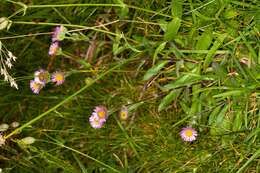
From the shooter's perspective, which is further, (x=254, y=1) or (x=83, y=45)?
(x=83, y=45)

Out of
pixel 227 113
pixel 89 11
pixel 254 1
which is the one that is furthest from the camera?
pixel 89 11

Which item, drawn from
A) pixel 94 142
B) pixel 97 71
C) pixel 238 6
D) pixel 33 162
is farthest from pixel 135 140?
pixel 238 6

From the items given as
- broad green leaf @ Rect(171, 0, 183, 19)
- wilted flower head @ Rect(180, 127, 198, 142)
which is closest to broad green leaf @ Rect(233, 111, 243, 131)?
wilted flower head @ Rect(180, 127, 198, 142)

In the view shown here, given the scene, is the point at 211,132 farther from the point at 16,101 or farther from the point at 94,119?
the point at 16,101

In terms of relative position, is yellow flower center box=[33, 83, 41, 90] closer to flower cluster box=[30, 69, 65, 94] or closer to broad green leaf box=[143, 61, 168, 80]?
flower cluster box=[30, 69, 65, 94]

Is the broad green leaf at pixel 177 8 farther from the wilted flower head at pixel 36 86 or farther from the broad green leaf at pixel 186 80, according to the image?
the wilted flower head at pixel 36 86

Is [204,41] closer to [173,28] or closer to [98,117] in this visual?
[173,28]

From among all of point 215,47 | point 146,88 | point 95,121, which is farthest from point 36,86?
point 215,47
